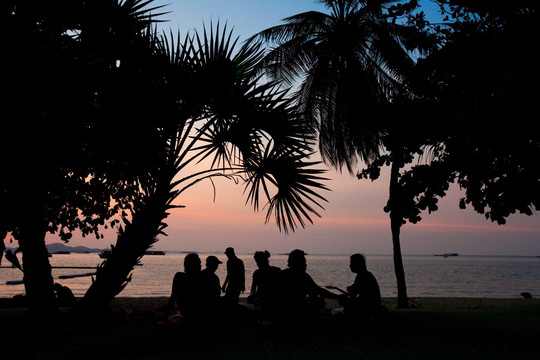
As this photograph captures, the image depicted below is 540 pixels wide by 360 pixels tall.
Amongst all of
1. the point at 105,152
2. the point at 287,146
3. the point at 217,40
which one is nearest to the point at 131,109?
the point at 105,152

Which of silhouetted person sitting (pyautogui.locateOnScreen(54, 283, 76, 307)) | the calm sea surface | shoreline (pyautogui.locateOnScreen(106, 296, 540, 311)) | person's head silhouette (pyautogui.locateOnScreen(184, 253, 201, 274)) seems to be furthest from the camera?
the calm sea surface

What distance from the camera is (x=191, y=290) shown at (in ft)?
26.3

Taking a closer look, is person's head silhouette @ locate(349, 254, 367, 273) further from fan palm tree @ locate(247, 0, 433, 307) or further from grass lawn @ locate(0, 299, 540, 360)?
fan palm tree @ locate(247, 0, 433, 307)

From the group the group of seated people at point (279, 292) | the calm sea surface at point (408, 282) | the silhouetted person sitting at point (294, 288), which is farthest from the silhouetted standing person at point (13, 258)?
the calm sea surface at point (408, 282)

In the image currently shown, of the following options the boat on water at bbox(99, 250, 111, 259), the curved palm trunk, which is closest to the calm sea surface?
the boat on water at bbox(99, 250, 111, 259)

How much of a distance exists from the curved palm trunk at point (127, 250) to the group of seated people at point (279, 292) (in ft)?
2.97

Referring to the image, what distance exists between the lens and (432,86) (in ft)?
35.6

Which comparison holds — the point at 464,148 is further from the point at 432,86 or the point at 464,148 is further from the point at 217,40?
the point at 217,40

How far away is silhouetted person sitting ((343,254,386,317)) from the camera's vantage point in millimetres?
8242

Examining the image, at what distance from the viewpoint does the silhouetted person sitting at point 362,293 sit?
824 centimetres

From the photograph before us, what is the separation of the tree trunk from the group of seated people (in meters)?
3.18

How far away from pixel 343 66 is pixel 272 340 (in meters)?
14.3

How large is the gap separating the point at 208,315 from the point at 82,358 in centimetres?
253

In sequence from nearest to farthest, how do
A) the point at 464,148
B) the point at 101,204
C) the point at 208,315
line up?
the point at 208,315 < the point at 464,148 < the point at 101,204
